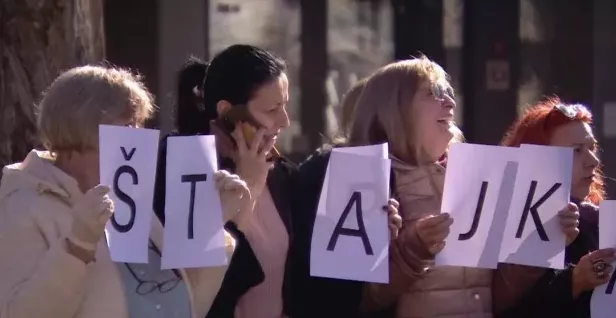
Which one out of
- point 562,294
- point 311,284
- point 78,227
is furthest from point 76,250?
point 562,294

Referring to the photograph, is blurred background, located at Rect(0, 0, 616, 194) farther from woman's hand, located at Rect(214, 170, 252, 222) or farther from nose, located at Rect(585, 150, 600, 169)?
woman's hand, located at Rect(214, 170, 252, 222)

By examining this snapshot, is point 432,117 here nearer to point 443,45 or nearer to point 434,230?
point 434,230

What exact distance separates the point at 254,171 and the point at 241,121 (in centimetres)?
16

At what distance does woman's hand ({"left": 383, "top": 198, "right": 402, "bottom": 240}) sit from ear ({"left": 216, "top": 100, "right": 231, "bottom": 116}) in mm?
535

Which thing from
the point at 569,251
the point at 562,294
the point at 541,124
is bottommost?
the point at 562,294

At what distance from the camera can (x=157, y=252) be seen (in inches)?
120

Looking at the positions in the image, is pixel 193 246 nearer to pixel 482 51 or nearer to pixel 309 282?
pixel 309 282

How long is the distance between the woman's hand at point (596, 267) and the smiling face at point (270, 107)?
95 cm

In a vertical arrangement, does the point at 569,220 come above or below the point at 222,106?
below

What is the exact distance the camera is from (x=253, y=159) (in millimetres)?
3180

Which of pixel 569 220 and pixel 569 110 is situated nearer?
pixel 569 220

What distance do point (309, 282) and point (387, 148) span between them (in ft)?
1.64

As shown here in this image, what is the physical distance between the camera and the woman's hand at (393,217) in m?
3.16

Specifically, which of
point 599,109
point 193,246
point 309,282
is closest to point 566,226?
point 309,282
